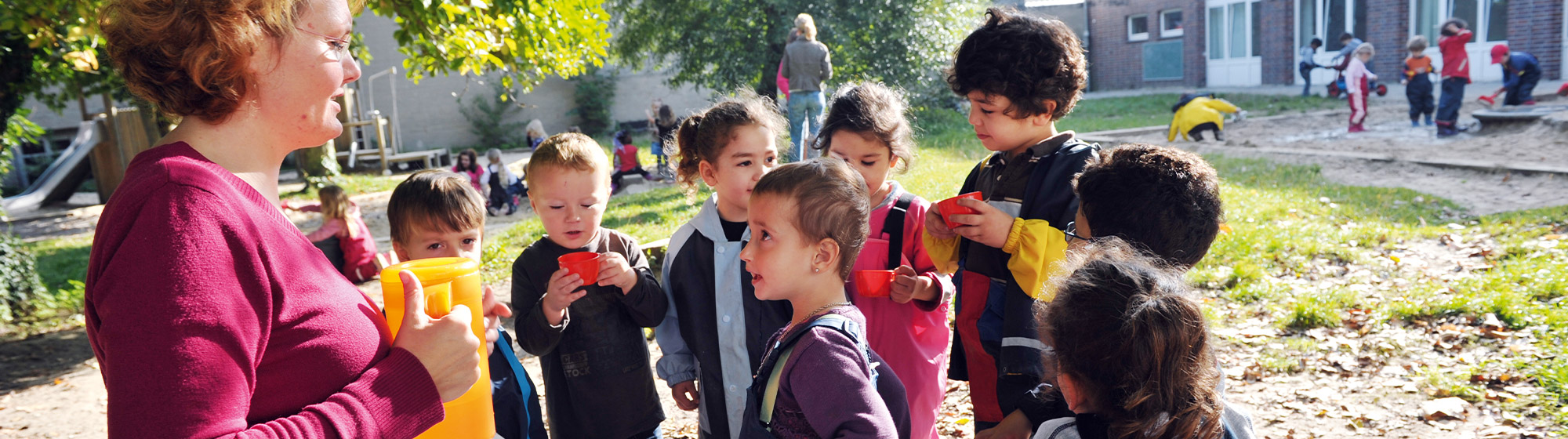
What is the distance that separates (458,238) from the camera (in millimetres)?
2613

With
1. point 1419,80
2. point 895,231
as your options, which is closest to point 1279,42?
point 1419,80

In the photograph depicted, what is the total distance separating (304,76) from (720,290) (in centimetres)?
137

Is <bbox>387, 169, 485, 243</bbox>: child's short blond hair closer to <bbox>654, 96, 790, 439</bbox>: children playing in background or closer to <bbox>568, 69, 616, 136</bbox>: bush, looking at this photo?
<bbox>654, 96, 790, 439</bbox>: children playing in background

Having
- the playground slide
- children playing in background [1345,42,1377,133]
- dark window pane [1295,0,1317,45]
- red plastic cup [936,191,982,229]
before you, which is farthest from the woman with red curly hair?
dark window pane [1295,0,1317,45]

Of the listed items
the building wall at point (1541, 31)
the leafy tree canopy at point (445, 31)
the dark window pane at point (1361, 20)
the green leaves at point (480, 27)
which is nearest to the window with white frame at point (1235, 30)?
the dark window pane at point (1361, 20)

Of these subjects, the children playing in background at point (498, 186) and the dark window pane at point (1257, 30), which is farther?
the dark window pane at point (1257, 30)

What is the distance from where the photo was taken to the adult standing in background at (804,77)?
35.3ft

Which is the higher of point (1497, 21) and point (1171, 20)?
point (1171, 20)

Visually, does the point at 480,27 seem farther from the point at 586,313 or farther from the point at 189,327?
the point at 189,327

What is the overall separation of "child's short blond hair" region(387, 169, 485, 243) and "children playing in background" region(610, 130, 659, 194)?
9.80m

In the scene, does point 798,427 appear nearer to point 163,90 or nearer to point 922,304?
point 922,304

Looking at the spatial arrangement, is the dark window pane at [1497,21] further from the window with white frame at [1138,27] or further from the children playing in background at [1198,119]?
the window with white frame at [1138,27]

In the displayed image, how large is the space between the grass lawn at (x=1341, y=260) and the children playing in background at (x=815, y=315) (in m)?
1.11

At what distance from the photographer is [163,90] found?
133 cm
